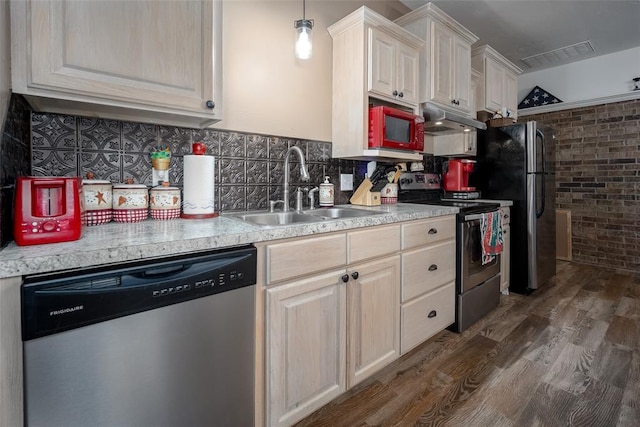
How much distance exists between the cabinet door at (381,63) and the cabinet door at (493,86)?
64.4 inches

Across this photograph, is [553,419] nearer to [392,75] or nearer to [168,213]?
[168,213]

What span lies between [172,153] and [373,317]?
1.29m

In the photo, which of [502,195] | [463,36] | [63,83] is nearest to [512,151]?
[502,195]

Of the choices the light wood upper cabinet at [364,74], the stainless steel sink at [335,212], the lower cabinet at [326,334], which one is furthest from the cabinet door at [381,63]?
the lower cabinet at [326,334]

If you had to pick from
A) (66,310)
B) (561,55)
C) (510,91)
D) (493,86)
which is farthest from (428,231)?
(561,55)

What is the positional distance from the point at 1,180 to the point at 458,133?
3.13m

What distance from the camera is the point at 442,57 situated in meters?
2.44

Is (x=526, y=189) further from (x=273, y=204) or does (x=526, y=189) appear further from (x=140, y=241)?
(x=140, y=241)

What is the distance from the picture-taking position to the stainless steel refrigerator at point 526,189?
115 inches

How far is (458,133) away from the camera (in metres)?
2.97

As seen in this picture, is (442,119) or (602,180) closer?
(442,119)

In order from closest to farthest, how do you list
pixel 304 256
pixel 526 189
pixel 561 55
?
pixel 304 256, pixel 526 189, pixel 561 55

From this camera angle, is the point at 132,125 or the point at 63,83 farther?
the point at 132,125

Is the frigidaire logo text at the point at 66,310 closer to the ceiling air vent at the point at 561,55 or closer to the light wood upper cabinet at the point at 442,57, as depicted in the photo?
the light wood upper cabinet at the point at 442,57
